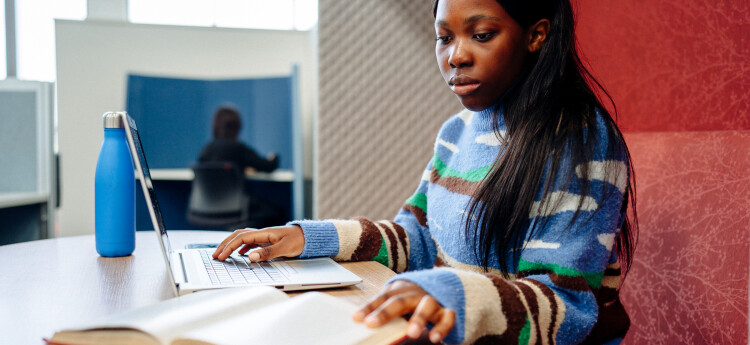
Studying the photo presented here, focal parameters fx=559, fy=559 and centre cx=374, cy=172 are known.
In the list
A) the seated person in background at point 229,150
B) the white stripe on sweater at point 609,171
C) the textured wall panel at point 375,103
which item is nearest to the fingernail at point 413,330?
the white stripe on sweater at point 609,171

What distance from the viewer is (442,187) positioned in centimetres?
94

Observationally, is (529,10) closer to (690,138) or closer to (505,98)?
(505,98)

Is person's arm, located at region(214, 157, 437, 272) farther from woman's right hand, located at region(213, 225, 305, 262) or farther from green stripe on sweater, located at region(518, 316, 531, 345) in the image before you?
green stripe on sweater, located at region(518, 316, 531, 345)

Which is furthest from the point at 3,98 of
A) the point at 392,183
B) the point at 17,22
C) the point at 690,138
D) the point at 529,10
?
the point at 17,22

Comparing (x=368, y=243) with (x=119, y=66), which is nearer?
(x=368, y=243)

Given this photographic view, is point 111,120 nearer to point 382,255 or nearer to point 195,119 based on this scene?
point 382,255

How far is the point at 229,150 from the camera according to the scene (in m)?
3.39

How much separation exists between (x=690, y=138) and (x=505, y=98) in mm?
298

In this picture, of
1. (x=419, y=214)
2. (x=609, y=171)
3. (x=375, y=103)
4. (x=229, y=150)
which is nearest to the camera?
(x=609, y=171)

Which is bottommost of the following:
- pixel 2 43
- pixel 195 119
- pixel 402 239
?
pixel 402 239

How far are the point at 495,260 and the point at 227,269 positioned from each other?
369 mm

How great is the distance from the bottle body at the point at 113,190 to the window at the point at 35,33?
4199mm

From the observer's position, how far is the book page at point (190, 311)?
45cm

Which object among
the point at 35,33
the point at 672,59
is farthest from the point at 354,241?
the point at 35,33
